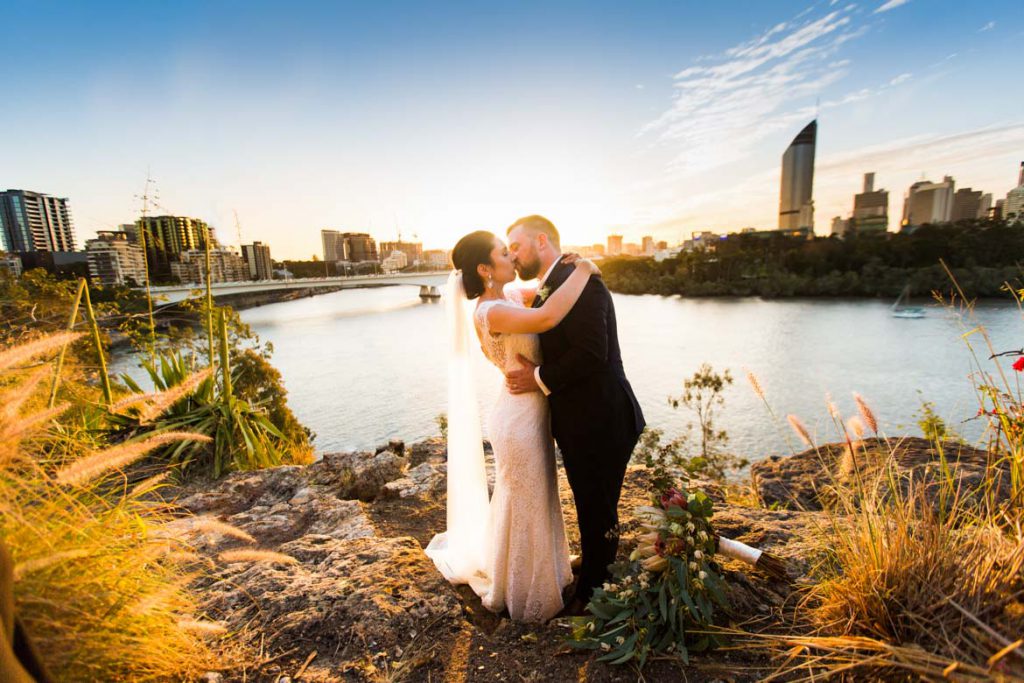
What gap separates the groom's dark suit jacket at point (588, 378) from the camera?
2.25 m

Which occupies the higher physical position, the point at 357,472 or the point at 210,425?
the point at 210,425

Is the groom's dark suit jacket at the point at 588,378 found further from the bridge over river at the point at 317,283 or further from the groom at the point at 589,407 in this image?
the bridge over river at the point at 317,283

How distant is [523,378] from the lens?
2488mm

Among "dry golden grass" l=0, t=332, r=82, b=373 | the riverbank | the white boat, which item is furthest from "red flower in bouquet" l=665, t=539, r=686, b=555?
the white boat

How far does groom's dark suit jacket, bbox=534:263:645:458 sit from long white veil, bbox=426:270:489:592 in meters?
0.82

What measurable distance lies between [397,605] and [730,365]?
24965 millimetres

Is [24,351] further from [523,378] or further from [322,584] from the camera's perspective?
[523,378]

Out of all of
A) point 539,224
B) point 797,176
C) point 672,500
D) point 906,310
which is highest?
point 797,176

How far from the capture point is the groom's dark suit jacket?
225 centimetres

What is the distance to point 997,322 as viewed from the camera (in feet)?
95.1

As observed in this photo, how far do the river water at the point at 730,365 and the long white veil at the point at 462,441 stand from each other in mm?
4713

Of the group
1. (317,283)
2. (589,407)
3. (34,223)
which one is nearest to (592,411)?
(589,407)

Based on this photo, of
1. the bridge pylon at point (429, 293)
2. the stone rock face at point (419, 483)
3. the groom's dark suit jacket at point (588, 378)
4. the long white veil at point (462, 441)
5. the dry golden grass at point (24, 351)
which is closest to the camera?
the dry golden grass at point (24, 351)

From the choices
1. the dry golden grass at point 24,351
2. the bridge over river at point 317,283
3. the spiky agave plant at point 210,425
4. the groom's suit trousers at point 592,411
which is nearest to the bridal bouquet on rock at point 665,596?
the groom's suit trousers at point 592,411
